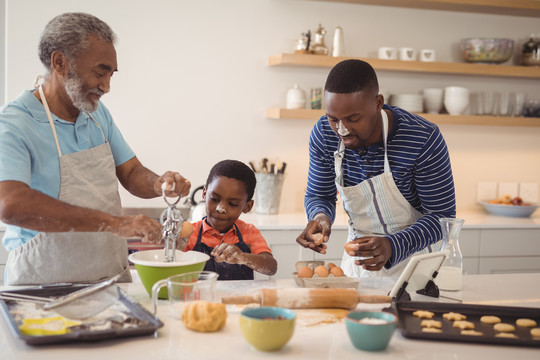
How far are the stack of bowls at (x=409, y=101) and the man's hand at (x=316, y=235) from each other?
1.92m

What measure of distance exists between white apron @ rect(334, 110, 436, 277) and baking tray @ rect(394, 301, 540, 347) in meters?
0.63

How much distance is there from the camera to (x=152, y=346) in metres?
1.27

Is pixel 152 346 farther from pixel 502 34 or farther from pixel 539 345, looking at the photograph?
pixel 502 34

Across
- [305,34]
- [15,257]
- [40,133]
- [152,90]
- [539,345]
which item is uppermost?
[305,34]

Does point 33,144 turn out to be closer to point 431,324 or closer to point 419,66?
point 431,324

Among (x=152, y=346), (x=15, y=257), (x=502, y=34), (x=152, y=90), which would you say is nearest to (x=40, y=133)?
(x=15, y=257)

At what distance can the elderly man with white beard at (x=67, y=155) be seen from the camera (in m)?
1.68

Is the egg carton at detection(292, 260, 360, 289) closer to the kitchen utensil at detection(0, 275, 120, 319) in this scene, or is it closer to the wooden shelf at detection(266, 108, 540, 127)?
the kitchen utensil at detection(0, 275, 120, 319)

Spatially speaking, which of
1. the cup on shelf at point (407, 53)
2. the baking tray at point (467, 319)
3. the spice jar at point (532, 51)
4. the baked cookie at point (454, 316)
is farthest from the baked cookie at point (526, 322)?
the spice jar at point (532, 51)

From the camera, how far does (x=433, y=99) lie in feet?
12.5

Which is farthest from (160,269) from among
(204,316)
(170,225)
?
(204,316)

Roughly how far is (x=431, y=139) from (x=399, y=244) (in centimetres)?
37

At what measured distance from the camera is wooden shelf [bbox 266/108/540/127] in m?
3.51

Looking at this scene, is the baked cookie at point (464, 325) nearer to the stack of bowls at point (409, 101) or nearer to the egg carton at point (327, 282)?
the egg carton at point (327, 282)
